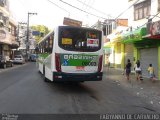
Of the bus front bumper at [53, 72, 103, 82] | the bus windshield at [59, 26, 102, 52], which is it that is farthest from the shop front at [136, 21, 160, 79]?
the bus front bumper at [53, 72, 103, 82]

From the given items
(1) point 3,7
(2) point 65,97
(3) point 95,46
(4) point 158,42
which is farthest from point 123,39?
(1) point 3,7

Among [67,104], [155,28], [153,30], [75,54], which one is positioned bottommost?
[67,104]

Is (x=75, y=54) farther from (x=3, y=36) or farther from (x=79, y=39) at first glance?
(x=3, y=36)

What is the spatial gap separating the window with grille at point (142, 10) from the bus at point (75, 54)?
12.8 metres

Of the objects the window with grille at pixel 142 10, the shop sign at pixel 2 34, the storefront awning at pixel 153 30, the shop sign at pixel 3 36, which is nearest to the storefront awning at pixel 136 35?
the storefront awning at pixel 153 30

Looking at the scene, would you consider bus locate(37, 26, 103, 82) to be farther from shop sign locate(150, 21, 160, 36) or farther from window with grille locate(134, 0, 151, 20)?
window with grille locate(134, 0, 151, 20)

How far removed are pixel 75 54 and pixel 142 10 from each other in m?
15.2

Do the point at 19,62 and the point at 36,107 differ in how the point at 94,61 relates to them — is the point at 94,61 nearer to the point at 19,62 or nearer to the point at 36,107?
the point at 36,107

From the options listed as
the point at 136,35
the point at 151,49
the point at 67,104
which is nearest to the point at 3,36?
the point at 136,35

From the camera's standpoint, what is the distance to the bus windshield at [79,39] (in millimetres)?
14312

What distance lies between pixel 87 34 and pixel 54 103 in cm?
476

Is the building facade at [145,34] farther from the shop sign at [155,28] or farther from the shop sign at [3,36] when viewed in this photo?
the shop sign at [3,36]

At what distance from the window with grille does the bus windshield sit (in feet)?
41.7

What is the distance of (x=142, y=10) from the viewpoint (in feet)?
90.8
